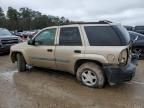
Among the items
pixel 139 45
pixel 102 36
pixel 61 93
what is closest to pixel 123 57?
pixel 102 36

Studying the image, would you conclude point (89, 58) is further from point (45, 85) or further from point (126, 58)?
point (45, 85)

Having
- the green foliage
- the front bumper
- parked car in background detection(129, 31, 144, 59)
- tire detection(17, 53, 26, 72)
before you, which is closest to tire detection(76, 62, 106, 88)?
the front bumper

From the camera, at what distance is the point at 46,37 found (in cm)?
634

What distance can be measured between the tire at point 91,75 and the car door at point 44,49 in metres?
1.06

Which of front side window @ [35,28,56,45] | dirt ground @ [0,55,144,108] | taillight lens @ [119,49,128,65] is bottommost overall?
dirt ground @ [0,55,144,108]

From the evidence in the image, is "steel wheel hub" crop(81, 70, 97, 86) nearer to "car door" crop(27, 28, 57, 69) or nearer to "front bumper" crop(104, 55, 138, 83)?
"front bumper" crop(104, 55, 138, 83)

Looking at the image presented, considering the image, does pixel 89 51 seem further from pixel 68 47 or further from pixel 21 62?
pixel 21 62

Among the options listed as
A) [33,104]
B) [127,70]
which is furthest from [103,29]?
[33,104]

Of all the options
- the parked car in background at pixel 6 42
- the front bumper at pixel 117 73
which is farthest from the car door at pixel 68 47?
the parked car in background at pixel 6 42

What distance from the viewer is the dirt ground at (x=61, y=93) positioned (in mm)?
4430

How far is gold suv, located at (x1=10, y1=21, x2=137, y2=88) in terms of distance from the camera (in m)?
4.93

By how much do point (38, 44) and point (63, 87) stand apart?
5.81 ft

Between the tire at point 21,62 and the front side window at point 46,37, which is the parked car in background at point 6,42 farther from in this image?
the front side window at point 46,37

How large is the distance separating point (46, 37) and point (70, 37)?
0.97 meters
